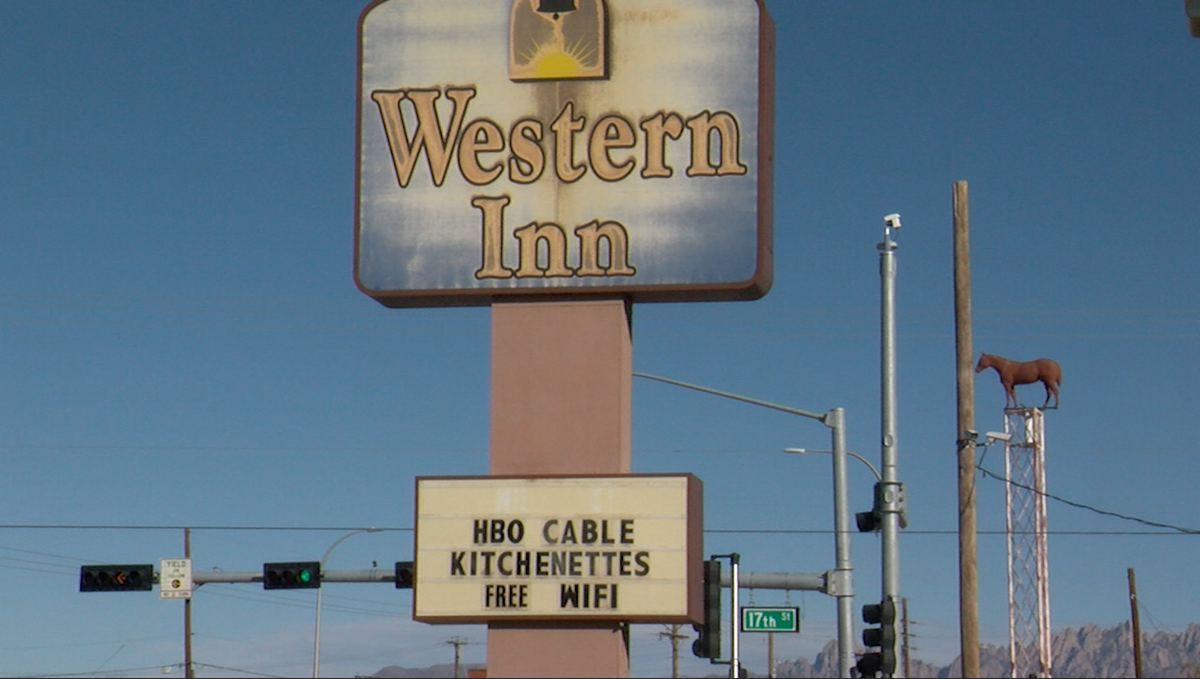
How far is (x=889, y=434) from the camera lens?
1033 inches

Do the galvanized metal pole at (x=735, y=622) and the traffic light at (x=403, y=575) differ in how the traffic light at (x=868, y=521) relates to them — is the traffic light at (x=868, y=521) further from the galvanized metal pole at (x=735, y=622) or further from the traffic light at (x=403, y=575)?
the traffic light at (x=403, y=575)

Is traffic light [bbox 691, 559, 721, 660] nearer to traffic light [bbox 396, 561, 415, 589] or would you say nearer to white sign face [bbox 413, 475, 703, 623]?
white sign face [bbox 413, 475, 703, 623]

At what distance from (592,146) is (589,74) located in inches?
30.9

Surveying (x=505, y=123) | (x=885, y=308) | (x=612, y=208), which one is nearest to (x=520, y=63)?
(x=505, y=123)

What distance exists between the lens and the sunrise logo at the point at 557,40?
64.0 ft

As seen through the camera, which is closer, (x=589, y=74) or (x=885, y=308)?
(x=589, y=74)

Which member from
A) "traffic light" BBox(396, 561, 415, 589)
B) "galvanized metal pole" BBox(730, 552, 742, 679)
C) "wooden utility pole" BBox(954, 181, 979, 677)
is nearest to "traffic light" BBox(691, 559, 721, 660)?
"galvanized metal pole" BBox(730, 552, 742, 679)

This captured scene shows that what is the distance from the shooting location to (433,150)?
1964cm

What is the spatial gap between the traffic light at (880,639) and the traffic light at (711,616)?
98.3 inches

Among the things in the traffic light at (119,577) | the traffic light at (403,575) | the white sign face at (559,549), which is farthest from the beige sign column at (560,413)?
the traffic light at (119,577)

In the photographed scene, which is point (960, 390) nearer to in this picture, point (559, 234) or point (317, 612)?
point (559, 234)

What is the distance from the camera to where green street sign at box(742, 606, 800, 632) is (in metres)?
28.7

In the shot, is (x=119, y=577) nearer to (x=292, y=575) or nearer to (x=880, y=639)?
(x=292, y=575)

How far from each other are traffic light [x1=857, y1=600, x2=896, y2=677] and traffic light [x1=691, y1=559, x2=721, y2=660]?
2497mm
